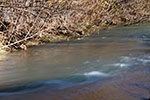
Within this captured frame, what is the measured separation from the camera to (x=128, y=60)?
5836mm

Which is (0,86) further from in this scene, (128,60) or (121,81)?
(128,60)

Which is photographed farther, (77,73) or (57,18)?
(57,18)

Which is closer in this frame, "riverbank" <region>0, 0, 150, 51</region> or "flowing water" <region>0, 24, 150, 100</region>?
"flowing water" <region>0, 24, 150, 100</region>

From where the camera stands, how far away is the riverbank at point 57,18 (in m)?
7.46

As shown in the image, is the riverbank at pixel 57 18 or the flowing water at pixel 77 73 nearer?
the flowing water at pixel 77 73

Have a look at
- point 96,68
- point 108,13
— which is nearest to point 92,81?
point 96,68

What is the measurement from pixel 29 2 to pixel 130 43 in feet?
11.0

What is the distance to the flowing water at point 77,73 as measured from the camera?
3656mm

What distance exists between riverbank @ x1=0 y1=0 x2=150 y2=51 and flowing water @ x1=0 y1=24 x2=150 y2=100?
72 cm

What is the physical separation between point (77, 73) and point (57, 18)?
14.4 feet

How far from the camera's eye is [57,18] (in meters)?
9.00

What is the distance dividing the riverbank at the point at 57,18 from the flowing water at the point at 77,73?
72cm

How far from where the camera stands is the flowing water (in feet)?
12.0

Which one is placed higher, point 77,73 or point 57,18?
point 57,18
